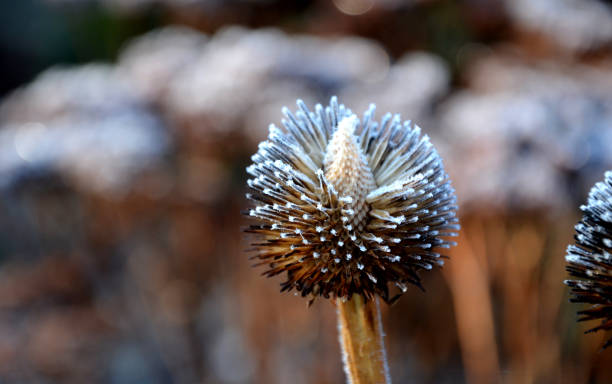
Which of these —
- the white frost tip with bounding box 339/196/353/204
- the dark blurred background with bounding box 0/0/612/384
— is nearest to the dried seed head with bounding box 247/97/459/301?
the white frost tip with bounding box 339/196/353/204

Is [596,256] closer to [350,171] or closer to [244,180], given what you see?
[350,171]

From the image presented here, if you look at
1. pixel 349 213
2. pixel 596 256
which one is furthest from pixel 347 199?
pixel 596 256

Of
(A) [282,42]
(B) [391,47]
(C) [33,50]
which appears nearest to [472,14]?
(B) [391,47]

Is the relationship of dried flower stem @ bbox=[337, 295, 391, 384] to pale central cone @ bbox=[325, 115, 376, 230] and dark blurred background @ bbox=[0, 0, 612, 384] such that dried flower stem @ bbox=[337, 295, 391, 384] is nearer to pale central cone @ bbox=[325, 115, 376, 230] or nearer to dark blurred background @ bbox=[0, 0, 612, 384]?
pale central cone @ bbox=[325, 115, 376, 230]

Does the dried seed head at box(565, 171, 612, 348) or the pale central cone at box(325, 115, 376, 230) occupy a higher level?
the pale central cone at box(325, 115, 376, 230)

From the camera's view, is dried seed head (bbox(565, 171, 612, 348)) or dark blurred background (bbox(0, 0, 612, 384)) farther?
dark blurred background (bbox(0, 0, 612, 384))

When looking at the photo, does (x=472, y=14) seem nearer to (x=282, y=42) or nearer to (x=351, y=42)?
(x=351, y=42)

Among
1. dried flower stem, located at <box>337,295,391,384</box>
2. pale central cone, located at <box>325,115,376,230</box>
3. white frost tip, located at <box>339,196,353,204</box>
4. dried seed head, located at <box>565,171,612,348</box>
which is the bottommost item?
dried flower stem, located at <box>337,295,391,384</box>

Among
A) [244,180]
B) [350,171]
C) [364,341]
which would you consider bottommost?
[364,341]
